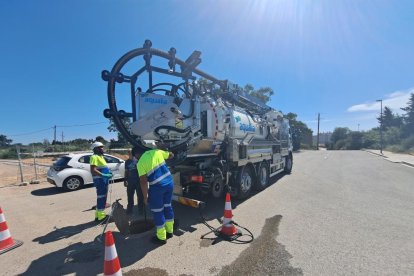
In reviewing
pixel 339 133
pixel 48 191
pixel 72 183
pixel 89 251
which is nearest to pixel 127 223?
pixel 89 251

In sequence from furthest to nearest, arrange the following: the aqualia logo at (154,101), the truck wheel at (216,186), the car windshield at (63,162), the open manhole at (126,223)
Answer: the car windshield at (63,162)
the truck wheel at (216,186)
the aqualia logo at (154,101)
the open manhole at (126,223)

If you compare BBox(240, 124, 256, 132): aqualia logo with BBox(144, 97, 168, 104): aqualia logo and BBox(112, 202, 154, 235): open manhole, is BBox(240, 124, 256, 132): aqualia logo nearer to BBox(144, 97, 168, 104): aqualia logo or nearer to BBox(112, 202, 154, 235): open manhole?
BBox(144, 97, 168, 104): aqualia logo

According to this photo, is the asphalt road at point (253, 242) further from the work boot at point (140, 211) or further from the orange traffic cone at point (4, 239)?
the work boot at point (140, 211)

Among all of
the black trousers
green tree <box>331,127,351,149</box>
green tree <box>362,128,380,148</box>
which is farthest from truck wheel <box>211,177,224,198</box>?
green tree <box>331,127,351,149</box>

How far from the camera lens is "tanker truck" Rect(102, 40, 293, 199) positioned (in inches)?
192

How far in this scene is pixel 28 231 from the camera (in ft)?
16.1

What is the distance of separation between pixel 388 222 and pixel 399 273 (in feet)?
7.76

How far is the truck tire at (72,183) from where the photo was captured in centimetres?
897

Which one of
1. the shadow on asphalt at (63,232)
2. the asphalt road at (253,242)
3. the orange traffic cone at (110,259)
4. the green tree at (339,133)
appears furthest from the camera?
the green tree at (339,133)

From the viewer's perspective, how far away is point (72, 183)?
9.10 m

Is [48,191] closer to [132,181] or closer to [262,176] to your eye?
[132,181]

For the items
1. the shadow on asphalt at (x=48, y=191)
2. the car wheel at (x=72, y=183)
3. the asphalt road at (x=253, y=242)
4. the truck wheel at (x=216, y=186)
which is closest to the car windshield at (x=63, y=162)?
the car wheel at (x=72, y=183)

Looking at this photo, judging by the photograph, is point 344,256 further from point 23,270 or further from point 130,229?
point 23,270

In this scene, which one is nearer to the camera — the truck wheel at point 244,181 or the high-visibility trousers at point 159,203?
the high-visibility trousers at point 159,203
